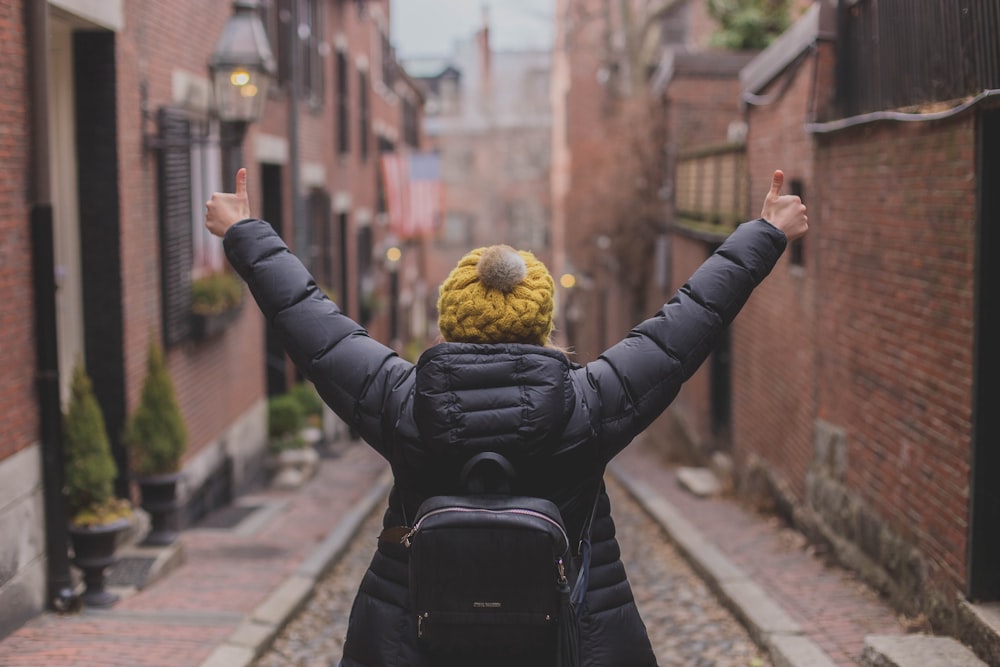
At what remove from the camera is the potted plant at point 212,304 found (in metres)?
10.5

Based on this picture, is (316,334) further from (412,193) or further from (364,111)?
(364,111)

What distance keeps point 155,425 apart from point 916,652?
15.9 ft

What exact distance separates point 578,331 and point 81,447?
2892 centimetres

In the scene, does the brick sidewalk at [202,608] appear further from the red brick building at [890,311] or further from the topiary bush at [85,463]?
the red brick building at [890,311]

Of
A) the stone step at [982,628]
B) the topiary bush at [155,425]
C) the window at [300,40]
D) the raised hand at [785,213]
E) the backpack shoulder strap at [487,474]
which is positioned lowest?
the stone step at [982,628]

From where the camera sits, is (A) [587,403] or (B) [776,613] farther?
(B) [776,613]

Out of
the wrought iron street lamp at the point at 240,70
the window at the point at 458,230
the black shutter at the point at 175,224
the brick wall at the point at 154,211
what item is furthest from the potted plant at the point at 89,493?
the window at the point at 458,230

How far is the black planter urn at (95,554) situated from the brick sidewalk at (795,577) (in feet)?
12.3

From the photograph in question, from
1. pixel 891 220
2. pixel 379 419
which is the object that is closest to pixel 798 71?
pixel 891 220

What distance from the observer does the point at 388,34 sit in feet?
98.6

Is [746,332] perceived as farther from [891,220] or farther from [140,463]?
[140,463]

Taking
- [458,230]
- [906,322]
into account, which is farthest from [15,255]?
[458,230]

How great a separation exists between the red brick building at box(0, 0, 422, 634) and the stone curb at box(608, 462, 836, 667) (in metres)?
3.82

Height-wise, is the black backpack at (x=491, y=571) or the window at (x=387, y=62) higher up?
the window at (x=387, y=62)
